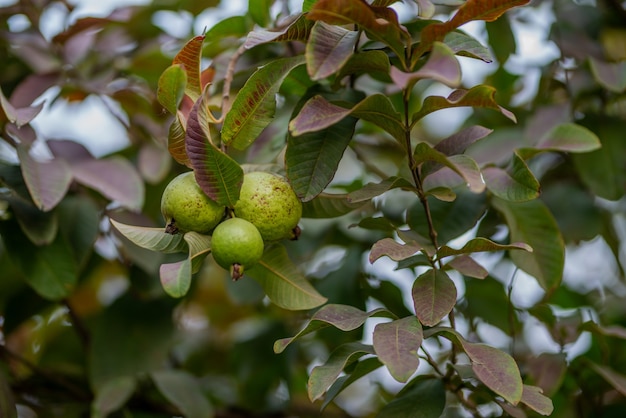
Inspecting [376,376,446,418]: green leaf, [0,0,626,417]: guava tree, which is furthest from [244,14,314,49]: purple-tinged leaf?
[376,376,446,418]: green leaf

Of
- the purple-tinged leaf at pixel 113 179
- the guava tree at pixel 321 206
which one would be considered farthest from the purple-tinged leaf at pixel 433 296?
the purple-tinged leaf at pixel 113 179

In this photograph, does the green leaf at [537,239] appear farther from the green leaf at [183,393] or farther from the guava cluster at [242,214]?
the green leaf at [183,393]

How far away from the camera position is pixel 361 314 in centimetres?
77

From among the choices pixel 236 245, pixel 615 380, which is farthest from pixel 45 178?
pixel 615 380

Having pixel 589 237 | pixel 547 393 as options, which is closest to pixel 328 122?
pixel 547 393

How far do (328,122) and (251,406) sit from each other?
0.90 meters

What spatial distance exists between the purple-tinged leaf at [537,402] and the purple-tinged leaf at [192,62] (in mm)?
490

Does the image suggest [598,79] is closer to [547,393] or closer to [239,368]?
[547,393]

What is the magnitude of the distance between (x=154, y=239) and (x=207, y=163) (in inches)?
4.2

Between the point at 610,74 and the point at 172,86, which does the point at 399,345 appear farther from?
the point at 610,74

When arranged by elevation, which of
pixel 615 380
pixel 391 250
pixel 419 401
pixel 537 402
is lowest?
pixel 615 380

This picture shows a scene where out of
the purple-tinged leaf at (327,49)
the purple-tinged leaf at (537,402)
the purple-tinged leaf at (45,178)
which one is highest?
the purple-tinged leaf at (327,49)

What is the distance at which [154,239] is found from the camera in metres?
0.73

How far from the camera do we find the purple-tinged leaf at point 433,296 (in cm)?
74
